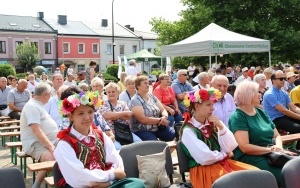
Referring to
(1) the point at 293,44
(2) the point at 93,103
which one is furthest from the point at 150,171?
(1) the point at 293,44

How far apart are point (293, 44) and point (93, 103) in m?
22.1

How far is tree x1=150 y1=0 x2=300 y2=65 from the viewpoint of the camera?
22828 millimetres

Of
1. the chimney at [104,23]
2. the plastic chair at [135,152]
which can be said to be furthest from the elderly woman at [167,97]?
the chimney at [104,23]

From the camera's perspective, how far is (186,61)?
87.5ft

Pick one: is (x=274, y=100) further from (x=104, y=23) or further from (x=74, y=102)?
(x=104, y=23)

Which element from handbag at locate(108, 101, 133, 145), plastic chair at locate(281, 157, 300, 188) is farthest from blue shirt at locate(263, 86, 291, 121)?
plastic chair at locate(281, 157, 300, 188)

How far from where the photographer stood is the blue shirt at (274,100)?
255 inches

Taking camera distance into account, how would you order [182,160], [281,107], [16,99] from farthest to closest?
[16,99], [281,107], [182,160]

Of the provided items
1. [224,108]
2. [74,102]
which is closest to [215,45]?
[224,108]

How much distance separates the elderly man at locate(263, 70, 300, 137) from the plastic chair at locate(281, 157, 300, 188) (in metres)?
3.70

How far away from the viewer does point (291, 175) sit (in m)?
2.85

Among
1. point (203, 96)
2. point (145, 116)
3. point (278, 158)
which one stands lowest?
point (278, 158)

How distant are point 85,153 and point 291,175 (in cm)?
157

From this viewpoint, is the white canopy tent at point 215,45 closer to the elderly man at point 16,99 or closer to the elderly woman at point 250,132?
the elderly man at point 16,99
